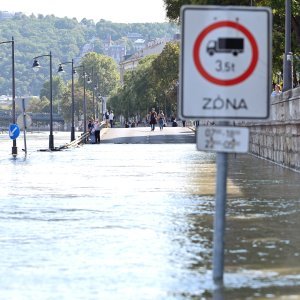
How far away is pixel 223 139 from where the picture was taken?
34.2ft

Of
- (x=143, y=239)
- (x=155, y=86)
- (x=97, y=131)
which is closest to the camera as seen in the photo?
(x=143, y=239)

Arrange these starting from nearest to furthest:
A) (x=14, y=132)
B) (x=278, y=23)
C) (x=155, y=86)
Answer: (x=14, y=132)
(x=278, y=23)
(x=155, y=86)

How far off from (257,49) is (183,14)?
2.16 ft

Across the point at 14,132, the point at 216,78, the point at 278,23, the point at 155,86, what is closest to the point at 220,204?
the point at 216,78

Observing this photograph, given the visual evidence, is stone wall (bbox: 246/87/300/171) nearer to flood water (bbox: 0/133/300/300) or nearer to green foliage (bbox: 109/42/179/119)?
flood water (bbox: 0/133/300/300)

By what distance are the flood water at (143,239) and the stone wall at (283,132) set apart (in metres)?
3.96

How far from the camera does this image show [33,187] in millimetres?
28281

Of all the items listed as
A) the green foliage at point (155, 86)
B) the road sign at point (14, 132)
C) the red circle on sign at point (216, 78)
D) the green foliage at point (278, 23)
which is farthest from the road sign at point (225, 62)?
the green foliage at point (155, 86)

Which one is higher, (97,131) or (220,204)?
(220,204)

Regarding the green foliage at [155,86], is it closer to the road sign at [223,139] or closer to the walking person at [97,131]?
the walking person at [97,131]

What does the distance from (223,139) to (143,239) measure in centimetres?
552

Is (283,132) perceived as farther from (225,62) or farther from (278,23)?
(225,62)

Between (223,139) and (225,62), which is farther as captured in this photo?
(223,139)

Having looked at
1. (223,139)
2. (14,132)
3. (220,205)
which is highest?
(223,139)
